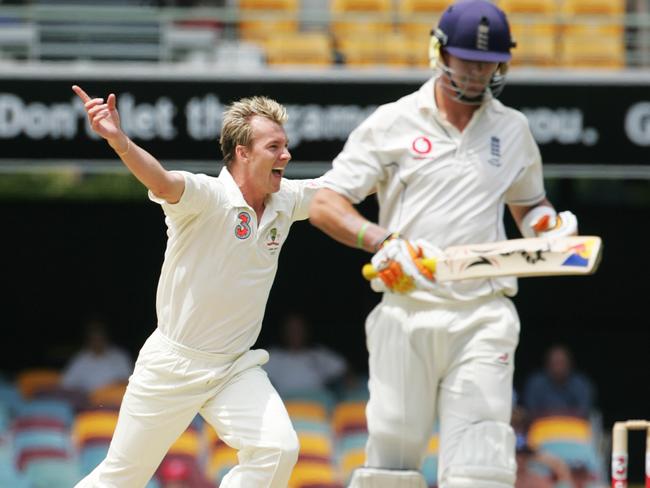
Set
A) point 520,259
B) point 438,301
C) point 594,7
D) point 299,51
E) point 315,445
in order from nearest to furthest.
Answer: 1. point 520,259
2. point 438,301
3. point 315,445
4. point 299,51
5. point 594,7

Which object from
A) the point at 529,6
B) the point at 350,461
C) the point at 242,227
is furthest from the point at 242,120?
the point at 529,6

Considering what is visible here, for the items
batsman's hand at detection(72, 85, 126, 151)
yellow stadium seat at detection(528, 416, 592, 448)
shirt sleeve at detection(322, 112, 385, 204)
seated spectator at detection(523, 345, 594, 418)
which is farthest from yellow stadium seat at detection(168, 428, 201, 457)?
batsman's hand at detection(72, 85, 126, 151)

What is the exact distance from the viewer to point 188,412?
5172mm

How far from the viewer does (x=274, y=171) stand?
520 centimetres

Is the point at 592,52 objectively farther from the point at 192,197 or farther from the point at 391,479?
the point at 192,197

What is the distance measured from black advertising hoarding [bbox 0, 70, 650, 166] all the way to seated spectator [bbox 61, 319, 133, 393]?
6.24 ft

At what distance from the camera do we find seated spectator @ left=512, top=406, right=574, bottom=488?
27.6ft

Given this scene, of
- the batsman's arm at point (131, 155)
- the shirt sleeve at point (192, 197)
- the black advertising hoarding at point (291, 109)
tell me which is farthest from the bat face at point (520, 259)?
the black advertising hoarding at point (291, 109)

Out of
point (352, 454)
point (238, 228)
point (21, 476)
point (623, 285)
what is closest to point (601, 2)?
point (623, 285)

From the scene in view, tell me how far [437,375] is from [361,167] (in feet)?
2.69

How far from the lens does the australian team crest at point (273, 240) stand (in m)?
5.21

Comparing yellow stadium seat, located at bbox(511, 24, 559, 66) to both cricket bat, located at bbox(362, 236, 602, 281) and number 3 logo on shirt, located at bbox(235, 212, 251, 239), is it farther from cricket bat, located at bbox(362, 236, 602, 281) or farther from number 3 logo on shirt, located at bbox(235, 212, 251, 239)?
number 3 logo on shirt, located at bbox(235, 212, 251, 239)

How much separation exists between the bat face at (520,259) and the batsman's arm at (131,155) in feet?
3.28

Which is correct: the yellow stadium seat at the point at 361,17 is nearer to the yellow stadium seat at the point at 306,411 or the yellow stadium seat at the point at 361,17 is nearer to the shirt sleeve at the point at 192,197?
the yellow stadium seat at the point at 306,411
